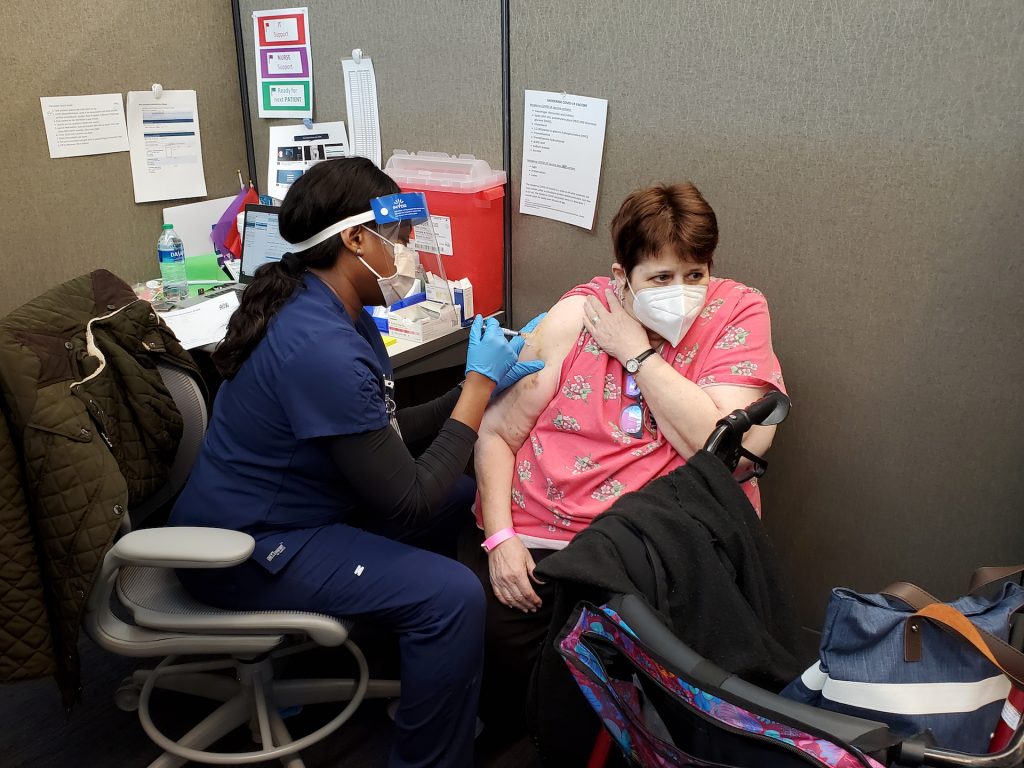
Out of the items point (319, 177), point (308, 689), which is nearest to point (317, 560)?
point (308, 689)

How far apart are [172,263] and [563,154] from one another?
118cm

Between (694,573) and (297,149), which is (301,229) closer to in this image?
(694,573)

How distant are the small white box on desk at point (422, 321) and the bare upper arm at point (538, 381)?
35cm

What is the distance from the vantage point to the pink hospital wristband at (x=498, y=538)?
4.78 feet

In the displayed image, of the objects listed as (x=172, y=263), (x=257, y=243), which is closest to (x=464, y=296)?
(x=257, y=243)

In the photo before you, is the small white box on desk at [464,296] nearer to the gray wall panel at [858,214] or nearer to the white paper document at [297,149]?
the gray wall panel at [858,214]

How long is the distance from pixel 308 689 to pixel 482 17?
1.59 metres

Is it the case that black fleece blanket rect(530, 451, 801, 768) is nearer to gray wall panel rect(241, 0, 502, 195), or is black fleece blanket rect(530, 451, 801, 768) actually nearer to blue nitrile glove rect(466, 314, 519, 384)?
blue nitrile glove rect(466, 314, 519, 384)

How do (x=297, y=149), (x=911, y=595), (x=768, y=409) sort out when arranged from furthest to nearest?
(x=297, y=149) → (x=768, y=409) → (x=911, y=595)

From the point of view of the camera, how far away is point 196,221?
7.52 feet

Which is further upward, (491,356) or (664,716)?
(491,356)

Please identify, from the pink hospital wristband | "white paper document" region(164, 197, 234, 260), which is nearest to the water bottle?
"white paper document" region(164, 197, 234, 260)

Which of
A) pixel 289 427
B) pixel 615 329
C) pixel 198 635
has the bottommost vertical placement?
pixel 198 635

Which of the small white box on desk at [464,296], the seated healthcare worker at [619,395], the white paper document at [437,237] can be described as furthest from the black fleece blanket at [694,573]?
the white paper document at [437,237]
